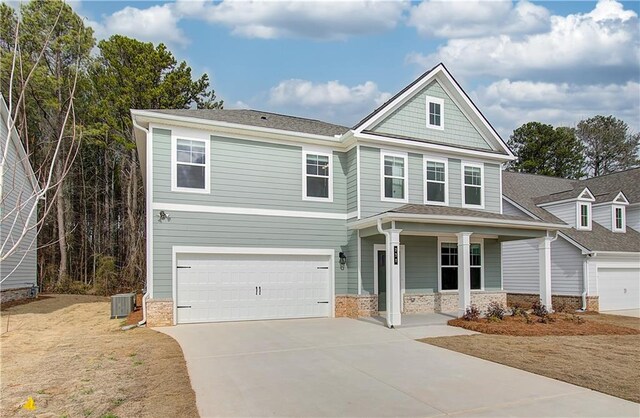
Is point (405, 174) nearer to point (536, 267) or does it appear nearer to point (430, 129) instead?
point (430, 129)

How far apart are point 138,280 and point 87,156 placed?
9.69 metres

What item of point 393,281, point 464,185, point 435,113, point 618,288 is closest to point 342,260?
point 393,281

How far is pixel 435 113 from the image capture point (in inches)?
610

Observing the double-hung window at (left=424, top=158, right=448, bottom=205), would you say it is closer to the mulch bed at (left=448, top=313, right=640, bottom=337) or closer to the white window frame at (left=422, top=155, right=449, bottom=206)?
the white window frame at (left=422, top=155, right=449, bottom=206)

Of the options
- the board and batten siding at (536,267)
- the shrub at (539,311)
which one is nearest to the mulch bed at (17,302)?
the shrub at (539,311)

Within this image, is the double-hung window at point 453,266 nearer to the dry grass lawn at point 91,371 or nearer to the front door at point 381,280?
the front door at point 381,280

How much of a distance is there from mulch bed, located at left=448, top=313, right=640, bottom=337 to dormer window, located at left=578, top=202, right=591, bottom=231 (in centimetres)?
865

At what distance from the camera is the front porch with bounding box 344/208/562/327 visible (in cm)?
1230

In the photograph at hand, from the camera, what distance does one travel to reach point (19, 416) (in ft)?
15.8

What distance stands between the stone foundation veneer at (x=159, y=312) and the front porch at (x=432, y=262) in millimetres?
5083

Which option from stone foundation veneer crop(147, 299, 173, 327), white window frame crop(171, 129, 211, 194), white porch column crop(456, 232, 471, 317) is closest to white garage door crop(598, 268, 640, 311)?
white porch column crop(456, 232, 471, 317)

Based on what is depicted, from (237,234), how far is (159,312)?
117 inches

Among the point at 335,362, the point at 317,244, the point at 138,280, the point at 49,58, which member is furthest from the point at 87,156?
the point at 335,362

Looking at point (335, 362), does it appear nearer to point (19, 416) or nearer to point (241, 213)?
point (19, 416)
